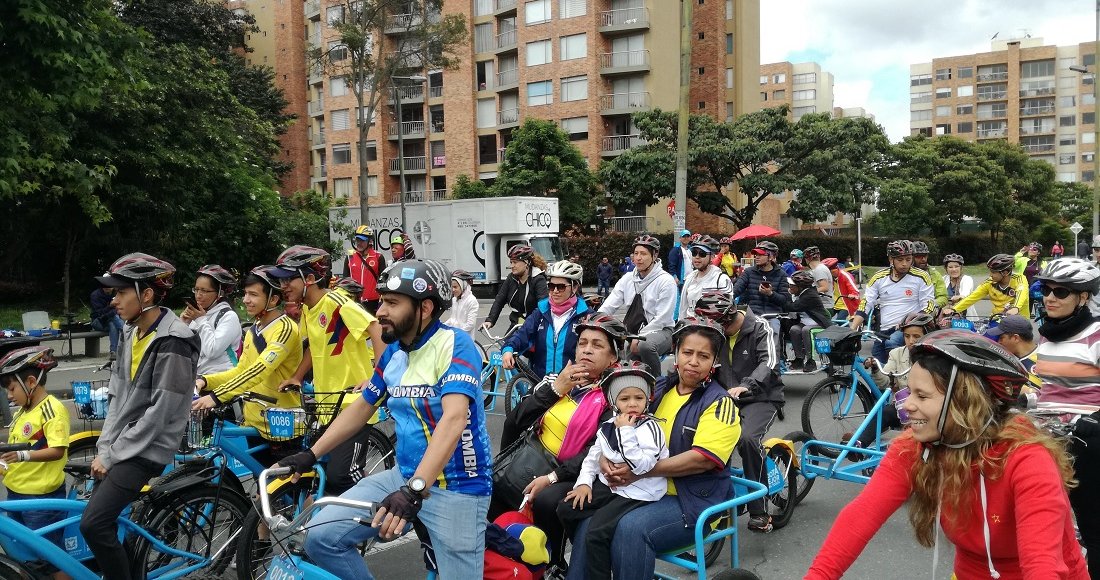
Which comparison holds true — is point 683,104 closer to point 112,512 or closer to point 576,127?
point 112,512

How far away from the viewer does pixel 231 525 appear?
4.87m

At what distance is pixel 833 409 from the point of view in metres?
7.92

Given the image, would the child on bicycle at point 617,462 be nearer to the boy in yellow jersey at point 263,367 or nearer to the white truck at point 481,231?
the boy in yellow jersey at point 263,367

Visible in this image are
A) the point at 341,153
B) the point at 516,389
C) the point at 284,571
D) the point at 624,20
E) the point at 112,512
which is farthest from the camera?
the point at 341,153

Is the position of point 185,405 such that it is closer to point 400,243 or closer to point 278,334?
point 278,334

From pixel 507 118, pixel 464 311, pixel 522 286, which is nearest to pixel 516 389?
pixel 522 286

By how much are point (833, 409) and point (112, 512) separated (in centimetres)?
606

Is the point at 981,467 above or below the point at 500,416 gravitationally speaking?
above

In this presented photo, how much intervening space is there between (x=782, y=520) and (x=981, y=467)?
3.88 meters

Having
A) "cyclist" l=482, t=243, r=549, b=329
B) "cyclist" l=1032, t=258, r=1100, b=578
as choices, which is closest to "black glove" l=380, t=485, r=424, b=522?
"cyclist" l=1032, t=258, r=1100, b=578

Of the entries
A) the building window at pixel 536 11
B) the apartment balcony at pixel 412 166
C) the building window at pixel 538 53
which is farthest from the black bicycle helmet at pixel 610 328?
the apartment balcony at pixel 412 166

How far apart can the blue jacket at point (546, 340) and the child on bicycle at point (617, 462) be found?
338 centimetres

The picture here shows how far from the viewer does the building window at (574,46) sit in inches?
1993

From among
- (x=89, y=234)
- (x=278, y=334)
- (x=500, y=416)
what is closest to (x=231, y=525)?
(x=278, y=334)
